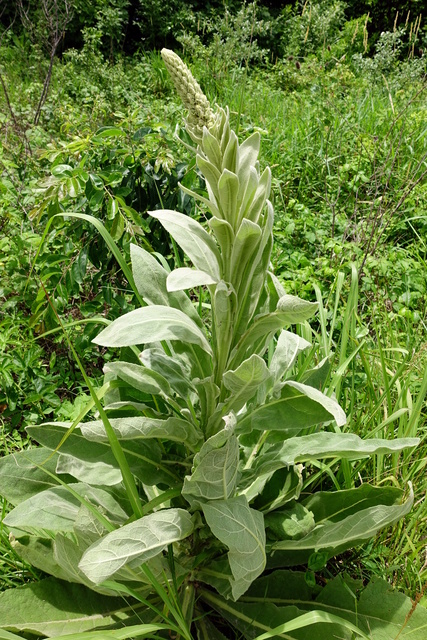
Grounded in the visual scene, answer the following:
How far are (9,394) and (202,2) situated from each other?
33.4 feet

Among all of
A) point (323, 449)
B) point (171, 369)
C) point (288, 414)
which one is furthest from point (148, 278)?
point (323, 449)

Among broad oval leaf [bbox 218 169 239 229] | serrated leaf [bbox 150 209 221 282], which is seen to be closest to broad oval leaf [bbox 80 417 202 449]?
serrated leaf [bbox 150 209 221 282]

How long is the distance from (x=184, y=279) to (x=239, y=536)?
1.73 feet

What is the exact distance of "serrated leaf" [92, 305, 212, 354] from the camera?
39.4 inches

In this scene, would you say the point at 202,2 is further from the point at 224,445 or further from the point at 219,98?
the point at 224,445

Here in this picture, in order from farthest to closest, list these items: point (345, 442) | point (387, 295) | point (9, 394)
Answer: point (387, 295) < point (9, 394) < point (345, 442)

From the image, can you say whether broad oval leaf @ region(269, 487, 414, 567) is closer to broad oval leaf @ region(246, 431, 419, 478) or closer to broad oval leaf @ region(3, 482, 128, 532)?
broad oval leaf @ region(246, 431, 419, 478)

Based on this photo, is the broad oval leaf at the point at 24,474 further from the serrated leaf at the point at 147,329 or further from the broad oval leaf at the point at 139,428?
the serrated leaf at the point at 147,329

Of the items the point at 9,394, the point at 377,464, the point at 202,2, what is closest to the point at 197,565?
the point at 377,464

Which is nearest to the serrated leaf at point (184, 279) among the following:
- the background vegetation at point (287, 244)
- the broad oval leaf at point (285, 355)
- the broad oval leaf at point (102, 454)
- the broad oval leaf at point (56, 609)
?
the background vegetation at point (287, 244)

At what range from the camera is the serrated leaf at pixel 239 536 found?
1083mm

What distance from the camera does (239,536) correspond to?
109cm

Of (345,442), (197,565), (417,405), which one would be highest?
(345,442)

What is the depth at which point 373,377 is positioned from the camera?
2098 mm
